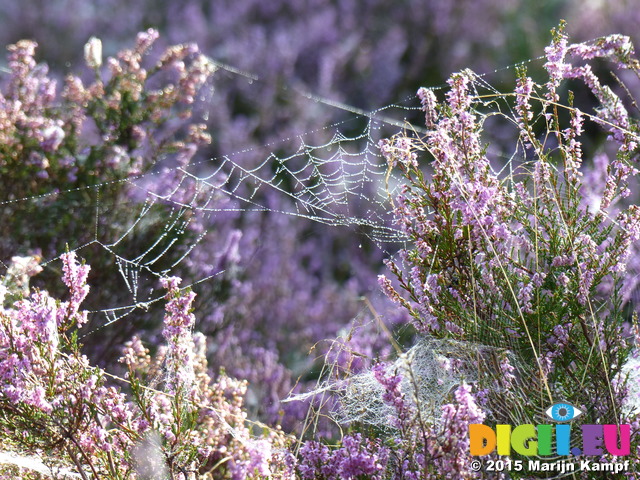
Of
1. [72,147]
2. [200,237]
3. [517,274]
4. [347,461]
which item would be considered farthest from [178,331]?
[72,147]

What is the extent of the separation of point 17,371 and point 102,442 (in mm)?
256

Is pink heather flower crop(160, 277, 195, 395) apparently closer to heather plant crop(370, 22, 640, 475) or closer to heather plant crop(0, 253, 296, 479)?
heather plant crop(0, 253, 296, 479)

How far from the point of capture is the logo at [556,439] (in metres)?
1.73

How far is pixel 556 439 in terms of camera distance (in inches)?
68.4

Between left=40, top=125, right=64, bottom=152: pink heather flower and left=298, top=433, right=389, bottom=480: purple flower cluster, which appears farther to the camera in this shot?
left=40, top=125, right=64, bottom=152: pink heather flower

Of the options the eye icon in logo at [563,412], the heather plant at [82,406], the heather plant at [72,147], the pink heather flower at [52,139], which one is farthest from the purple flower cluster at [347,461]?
the pink heather flower at [52,139]

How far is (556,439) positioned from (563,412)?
65 millimetres

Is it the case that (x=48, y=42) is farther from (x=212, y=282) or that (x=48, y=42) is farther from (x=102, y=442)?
(x=102, y=442)

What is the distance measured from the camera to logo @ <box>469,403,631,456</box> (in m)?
1.73

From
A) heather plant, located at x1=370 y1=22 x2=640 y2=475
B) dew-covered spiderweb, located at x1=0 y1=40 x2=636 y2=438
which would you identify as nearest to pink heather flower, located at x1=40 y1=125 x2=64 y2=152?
dew-covered spiderweb, located at x1=0 y1=40 x2=636 y2=438

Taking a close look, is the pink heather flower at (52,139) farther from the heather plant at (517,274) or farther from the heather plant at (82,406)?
the heather plant at (517,274)

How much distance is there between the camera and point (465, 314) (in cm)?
193

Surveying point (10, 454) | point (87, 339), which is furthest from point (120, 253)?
point (10, 454)

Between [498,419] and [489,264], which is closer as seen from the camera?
[498,419]
